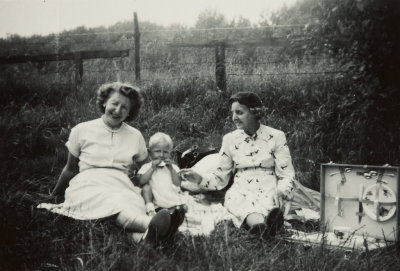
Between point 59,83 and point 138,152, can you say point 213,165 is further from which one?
point 59,83

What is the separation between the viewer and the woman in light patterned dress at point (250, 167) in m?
4.05

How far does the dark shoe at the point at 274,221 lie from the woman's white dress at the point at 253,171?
16.3 inches

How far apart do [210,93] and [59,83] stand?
2.64 metres

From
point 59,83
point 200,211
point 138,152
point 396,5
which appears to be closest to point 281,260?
point 200,211

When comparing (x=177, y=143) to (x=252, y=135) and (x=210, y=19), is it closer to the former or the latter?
(x=252, y=135)

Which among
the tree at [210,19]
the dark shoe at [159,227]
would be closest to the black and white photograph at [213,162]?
the dark shoe at [159,227]

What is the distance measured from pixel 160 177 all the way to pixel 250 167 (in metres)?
0.85

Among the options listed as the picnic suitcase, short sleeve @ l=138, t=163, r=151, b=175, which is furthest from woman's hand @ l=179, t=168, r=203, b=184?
the picnic suitcase

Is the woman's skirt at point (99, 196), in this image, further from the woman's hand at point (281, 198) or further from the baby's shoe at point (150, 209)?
the woman's hand at point (281, 198)

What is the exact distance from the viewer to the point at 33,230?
3.44 m

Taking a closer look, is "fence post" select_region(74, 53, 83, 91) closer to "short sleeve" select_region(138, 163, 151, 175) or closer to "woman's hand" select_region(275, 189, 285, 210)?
"short sleeve" select_region(138, 163, 151, 175)

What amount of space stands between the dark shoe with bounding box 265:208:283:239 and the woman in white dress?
90cm

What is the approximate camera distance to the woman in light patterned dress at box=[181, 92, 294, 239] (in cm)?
405

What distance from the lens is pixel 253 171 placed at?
14.0ft
